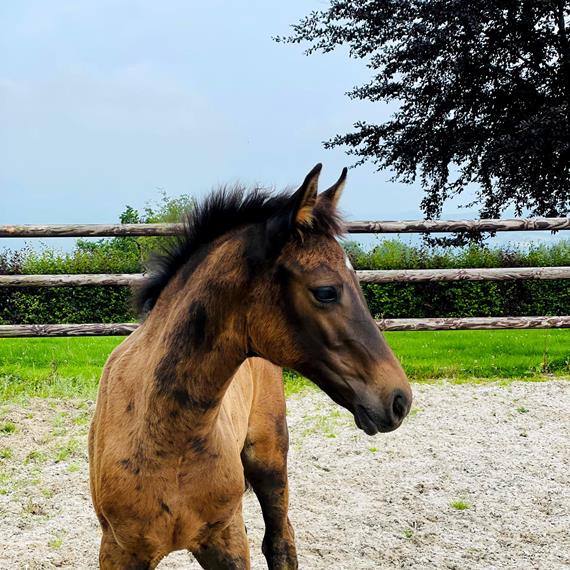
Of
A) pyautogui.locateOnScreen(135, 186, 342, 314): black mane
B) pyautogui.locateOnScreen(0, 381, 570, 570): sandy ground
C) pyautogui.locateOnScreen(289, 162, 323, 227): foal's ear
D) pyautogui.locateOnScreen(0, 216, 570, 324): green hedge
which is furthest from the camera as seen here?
pyautogui.locateOnScreen(0, 216, 570, 324): green hedge

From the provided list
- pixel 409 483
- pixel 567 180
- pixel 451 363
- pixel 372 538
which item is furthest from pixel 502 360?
pixel 567 180

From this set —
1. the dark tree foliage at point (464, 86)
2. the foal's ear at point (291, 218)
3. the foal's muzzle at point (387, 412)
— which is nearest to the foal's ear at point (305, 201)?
the foal's ear at point (291, 218)

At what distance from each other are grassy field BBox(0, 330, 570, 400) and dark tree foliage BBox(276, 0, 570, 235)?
4.80 metres

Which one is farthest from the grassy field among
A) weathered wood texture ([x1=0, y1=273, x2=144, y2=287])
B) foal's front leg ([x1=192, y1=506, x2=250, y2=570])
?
foal's front leg ([x1=192, y1=506, x2=250, y2=570])

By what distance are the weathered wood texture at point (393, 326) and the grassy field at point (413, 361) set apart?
459mm

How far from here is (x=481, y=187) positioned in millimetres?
15031

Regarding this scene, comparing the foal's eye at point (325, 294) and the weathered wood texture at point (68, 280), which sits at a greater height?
the foal's eye at point (325, 294)

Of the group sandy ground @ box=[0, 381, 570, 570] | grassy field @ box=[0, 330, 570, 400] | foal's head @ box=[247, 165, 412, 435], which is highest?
foal's head @ box=[247, 165, 412, 435]

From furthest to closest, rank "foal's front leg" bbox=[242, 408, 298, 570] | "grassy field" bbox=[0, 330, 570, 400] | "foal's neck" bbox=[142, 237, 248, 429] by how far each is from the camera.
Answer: "grassy field" bbox=[0, 330, 570, 400], "foal's front leg" bbox=[242, 408, 298, 570], "foal's neck" bbox=[142, 237, 248, 429]

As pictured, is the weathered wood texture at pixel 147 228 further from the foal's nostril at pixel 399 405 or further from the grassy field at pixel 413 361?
the foal's nostril at pixel 399 405

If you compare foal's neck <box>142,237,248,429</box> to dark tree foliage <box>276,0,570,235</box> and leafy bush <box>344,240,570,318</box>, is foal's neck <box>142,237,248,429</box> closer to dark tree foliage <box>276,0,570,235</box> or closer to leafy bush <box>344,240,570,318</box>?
leafy bush <box>344,240,570,318</box>

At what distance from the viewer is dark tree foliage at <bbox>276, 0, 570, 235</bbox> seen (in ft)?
45.3

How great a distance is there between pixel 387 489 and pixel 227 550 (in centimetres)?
251

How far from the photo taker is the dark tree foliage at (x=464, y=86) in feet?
45.3
